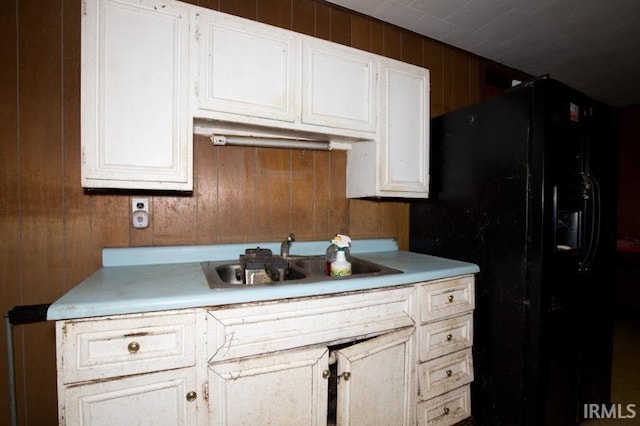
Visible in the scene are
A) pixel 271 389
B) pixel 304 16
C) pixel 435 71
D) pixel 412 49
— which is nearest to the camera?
pixel 271 389

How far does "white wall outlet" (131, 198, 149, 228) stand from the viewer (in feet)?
4.79

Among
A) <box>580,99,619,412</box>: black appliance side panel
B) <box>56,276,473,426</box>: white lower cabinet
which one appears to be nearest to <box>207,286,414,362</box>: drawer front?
<box>56,276,473,426</box>: white lower cabinet

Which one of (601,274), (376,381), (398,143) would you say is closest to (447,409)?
(376,381)

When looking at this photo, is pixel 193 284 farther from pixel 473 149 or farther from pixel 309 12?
pixel 309 12

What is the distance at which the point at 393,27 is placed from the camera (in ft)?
6.91

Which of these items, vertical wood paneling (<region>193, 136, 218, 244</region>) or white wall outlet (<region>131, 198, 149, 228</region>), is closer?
white wall outlet (<region>131, 198, 149, 228</region>)

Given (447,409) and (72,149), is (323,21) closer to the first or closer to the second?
(72,149)

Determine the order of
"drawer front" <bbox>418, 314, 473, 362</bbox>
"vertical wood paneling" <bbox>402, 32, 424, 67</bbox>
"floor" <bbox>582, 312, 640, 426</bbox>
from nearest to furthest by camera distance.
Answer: "drawer front" <bbox>418, 314, 473, 362</bbox> < "floor" <bbox>582, 312, 640, 426</bbox> < "vertical wood paneling" <bbox>402, 32, 424, 67</bbox>

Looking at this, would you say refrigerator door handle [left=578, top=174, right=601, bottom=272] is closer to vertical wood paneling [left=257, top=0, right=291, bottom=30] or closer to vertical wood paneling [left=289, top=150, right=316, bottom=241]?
vertical wood paneling [left=289, top=150, right=316, bottom=241]

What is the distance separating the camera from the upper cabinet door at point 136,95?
44.9 inches

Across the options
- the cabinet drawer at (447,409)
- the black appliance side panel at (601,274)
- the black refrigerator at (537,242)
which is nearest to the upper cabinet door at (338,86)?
the black refrigerator at (537,242)

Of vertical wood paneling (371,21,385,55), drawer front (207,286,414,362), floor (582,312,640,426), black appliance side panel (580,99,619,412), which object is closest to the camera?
drawer front (207,286,414,362)

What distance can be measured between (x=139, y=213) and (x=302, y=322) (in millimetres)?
994

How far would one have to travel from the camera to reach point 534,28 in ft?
6.81
